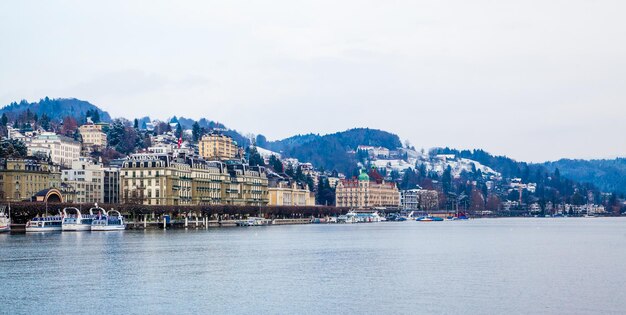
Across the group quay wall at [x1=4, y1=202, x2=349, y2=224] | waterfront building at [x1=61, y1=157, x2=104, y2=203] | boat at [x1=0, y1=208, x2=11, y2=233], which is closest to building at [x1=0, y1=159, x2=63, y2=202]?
waterfront building at [x1=61, y1=157, x2=104, y2=203]

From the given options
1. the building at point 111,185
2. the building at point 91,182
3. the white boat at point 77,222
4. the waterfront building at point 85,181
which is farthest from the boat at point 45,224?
the building at point 111,185

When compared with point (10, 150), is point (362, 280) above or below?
below

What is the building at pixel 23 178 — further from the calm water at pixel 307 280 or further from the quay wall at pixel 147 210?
the calm water at pixel 307 280

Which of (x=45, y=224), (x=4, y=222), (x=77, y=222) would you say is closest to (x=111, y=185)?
(x=77, y=222)

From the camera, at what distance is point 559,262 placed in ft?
242

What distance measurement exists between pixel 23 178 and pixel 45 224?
31369 mm

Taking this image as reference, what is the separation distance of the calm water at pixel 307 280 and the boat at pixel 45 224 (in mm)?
35592

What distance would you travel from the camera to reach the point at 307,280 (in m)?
59.4

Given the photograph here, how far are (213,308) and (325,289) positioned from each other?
9.14 m

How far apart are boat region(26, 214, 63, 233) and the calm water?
117 ft

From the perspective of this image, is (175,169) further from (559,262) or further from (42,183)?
(559,262)

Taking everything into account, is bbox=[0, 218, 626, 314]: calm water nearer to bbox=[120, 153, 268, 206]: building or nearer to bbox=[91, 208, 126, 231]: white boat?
bbox=[91, 208, 126, 231]: white boat

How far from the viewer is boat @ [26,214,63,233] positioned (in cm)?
12688

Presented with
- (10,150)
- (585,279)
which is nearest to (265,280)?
(585,279)
